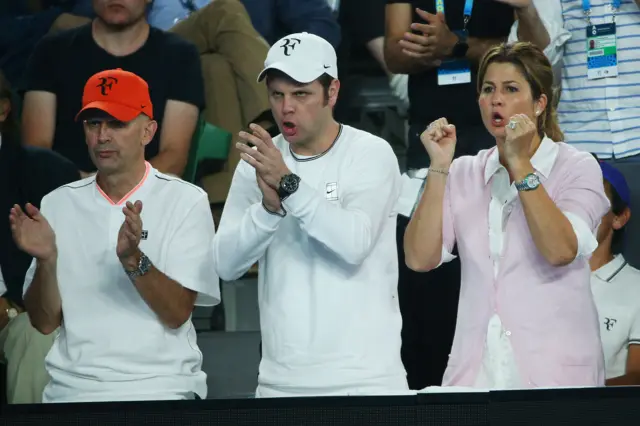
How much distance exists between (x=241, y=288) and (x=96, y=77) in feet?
3.62

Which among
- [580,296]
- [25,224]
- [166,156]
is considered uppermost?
[166,156]

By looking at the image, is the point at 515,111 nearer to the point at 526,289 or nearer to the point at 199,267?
the point at 526,289

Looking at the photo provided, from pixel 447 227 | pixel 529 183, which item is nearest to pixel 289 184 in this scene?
pixel 447 227

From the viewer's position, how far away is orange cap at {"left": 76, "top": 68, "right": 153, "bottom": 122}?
3822mm

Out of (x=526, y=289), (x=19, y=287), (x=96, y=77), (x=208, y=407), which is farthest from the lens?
(x=19, y=287)

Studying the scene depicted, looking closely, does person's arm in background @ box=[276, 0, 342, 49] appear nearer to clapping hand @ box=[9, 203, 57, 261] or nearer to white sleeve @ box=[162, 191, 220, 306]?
white sleeve @ box=[162, 191, 220, 306]

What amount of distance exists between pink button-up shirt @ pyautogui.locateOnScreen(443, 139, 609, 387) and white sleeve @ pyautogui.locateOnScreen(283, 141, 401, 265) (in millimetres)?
216

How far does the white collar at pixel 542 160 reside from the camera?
11.4 feet

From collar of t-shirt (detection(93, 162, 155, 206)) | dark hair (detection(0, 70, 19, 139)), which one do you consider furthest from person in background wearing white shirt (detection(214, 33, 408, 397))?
dark hair (detection(0, 70, 19, 139))

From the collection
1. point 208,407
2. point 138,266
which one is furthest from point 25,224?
point 208,407

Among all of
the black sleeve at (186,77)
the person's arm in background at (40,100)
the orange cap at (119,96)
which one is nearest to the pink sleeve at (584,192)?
the orange cap at (119,96)

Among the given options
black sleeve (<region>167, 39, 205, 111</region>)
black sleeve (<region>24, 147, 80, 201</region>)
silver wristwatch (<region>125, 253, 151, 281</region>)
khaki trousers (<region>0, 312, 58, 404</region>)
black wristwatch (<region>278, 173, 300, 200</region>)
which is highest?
black sleeve (<region>167, 39, 205, 111</region>)

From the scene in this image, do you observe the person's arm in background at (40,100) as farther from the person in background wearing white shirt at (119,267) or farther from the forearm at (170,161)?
the person in background wearing white shirt at (119,267)

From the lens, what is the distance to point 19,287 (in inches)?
172
